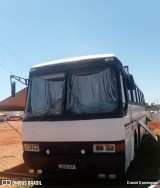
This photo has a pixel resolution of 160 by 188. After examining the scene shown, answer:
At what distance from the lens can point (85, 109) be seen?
6.58 metres

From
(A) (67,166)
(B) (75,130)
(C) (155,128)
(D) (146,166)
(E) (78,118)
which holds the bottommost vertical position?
(C) (155,128)

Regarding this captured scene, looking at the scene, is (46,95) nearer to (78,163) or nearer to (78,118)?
(78,118)

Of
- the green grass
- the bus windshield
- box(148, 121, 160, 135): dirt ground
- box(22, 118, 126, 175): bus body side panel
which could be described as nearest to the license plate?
box(22, 118, 126, 175): bus body side panel

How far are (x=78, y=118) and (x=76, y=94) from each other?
62cm

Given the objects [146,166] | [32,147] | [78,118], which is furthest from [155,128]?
[78,118]

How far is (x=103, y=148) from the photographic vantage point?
20.7ft

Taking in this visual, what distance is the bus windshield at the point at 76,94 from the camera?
6.57 meters

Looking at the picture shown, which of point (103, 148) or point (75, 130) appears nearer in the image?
point (103, 148)

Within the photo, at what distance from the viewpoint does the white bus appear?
629cm

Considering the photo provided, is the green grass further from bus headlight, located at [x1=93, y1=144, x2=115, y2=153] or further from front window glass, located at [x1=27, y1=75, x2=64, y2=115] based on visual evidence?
front window glass, located at [x1=27, y1=75, x2=64, y2=115]

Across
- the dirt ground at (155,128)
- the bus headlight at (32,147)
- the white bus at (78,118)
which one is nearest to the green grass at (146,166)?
the white bus at (78,118)

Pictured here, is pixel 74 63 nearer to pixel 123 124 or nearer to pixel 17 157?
pixel 123 124

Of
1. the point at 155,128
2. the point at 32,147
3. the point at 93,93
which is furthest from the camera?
the point at 155,128

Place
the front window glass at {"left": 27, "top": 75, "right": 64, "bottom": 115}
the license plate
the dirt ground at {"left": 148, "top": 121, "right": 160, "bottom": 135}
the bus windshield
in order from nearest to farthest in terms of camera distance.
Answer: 1. the license plate
2. the bus windshield
3. the front window glass at {"left": 27, "top": 75, "right": 64, "bottom": 115}
4. the dirt ground at {"left": 148, "top": 121, "right": 160, "bottom": 135}
